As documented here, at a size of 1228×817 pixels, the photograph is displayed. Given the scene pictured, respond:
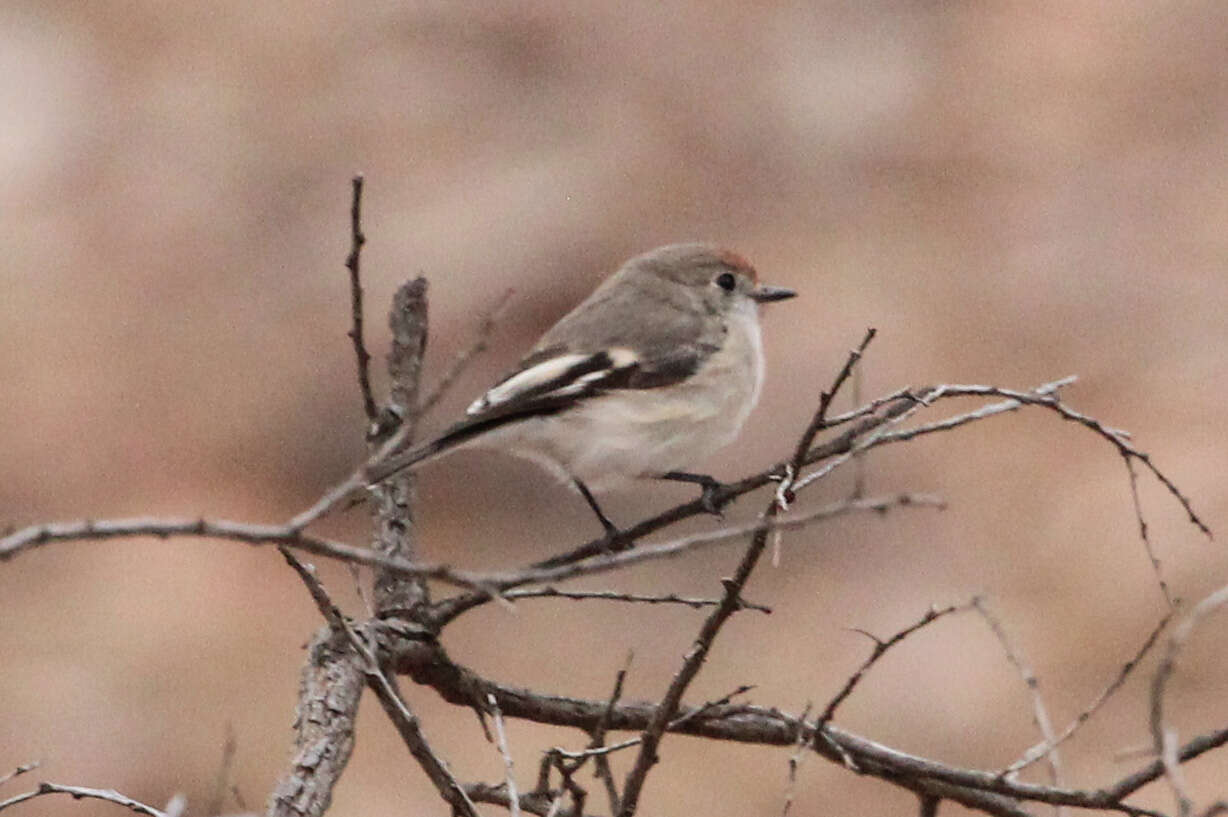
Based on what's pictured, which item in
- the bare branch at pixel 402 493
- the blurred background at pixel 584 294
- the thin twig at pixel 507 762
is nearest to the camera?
the thin twig at pixel 507 762

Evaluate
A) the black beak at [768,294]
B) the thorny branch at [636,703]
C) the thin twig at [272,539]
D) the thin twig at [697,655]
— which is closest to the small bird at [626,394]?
the black beak at [768,294]

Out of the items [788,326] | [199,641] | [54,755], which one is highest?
[788,326]

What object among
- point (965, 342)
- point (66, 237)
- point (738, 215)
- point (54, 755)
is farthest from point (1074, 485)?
point (66, 237)

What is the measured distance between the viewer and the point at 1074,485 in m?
10.8

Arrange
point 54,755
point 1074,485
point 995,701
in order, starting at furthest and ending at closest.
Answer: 1. point 1074,485
2. point 995,701
3. point 54,755

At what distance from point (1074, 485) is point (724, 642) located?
2590mm

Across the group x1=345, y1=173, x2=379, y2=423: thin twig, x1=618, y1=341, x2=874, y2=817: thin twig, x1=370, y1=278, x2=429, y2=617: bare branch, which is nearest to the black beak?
x1=370, y1=278, x2=429, y2=617: bare branch

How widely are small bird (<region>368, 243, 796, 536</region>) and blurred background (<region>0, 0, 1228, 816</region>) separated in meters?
3.90

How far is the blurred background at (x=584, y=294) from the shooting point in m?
9.66

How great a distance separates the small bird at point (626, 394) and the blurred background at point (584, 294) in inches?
154

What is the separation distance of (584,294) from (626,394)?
5734mm

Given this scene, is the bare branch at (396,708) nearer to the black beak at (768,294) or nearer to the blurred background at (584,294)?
the black beak at (768,294)

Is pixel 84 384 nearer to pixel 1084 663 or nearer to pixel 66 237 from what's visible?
pixel 66 237

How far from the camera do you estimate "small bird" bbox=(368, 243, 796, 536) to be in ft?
16.6
